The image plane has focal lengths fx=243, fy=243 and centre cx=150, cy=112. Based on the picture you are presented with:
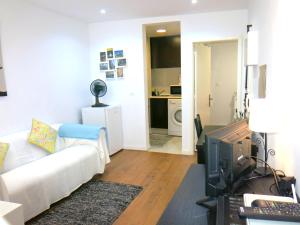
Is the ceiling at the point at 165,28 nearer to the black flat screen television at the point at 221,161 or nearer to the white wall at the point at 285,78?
the white wall at the point at 285,78

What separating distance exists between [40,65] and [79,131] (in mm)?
1187

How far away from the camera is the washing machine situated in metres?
5.99

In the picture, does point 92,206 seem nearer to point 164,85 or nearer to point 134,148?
point 134,148

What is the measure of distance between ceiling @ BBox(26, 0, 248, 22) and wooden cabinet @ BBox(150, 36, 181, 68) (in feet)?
6.44

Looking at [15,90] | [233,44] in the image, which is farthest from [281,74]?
[233,44]

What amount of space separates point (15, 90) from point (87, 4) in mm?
1613

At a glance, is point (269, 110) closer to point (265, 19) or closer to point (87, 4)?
point (265, 19)

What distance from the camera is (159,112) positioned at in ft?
21.0

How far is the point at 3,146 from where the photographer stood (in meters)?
2.71

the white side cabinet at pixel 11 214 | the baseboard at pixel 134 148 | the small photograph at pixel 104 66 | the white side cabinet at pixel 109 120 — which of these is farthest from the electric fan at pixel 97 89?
the white side cabinet at pixel 11 214

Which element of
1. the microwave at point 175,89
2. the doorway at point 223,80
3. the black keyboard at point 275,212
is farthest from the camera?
the microwave at point 175,89

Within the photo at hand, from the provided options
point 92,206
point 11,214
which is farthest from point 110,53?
point 11,214

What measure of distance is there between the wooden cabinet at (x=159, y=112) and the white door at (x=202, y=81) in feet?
3.97

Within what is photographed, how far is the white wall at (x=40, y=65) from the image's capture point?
3.22 metres
